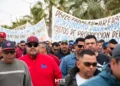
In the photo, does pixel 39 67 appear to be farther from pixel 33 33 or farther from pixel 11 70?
pixel 33 33

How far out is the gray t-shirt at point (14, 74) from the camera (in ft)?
18.7

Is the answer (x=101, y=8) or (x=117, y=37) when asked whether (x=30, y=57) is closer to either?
(x=117, y=37)

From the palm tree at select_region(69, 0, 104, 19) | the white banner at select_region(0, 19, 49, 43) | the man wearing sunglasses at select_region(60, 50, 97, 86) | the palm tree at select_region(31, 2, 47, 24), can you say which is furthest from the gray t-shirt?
the palm tree at select_region(31, 2, 47, 24)

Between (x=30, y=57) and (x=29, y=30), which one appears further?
(x=29, y=30)

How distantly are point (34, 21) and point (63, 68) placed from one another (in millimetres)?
42762

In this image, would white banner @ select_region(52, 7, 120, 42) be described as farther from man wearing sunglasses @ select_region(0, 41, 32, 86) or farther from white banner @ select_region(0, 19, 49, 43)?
man wearing sunglasses @ select_region(0, 41, 32, 86)

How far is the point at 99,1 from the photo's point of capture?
1275 inches

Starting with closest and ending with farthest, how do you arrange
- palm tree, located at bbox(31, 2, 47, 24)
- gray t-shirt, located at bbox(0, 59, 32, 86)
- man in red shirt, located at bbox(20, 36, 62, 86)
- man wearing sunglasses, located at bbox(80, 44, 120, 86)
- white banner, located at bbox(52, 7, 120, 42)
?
man wearing sunglasses, located at bbox(80, 44, 120, 86), gray t-shirt, located at bbox(0, 59, 32, 86), man in red shirt, located at bbox(20, 36, 62, 86), white banner, located at bbox(52, 7, 120, 42), palm tree, located at bbox(31, 2, 47, 24)

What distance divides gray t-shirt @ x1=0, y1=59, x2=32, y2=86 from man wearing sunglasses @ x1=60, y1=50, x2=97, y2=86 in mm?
1301

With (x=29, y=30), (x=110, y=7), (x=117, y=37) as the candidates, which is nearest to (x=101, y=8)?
(x=110, y=7)

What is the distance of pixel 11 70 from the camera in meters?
5.84

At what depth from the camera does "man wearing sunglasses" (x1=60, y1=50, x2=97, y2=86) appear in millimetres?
4605

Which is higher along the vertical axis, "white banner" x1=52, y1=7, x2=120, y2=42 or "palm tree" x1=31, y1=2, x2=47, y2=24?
"palm tree" x1=31, y1=2, x2=47, y2=24

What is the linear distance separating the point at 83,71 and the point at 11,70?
5.18 feet
